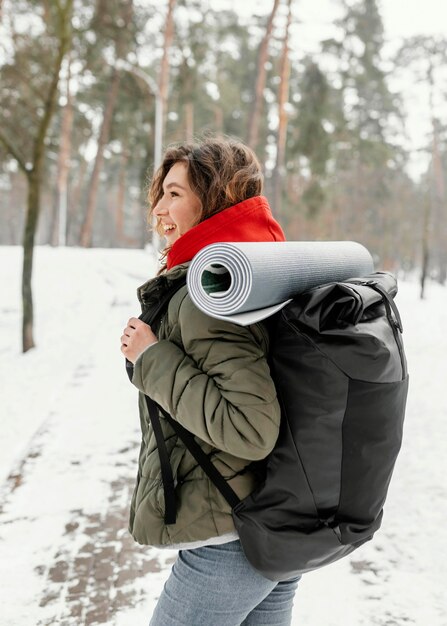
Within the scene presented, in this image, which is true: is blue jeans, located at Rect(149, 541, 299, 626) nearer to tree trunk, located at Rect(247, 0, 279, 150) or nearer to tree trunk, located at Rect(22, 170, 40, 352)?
tree trunk, located at Rect(22, 170, 40, 352)

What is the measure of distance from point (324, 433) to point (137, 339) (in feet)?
1.71

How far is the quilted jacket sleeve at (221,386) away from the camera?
4.49 feet

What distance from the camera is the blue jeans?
147cm

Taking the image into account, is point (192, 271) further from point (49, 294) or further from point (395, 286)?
point (49, 294)

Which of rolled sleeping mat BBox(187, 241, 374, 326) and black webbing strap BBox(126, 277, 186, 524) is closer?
rolled sleeping mat BBox(187, 241, 374, 326)

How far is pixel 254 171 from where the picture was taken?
1705 millimetres

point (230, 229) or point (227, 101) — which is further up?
point (227, 101)

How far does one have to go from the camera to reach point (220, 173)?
166 cm

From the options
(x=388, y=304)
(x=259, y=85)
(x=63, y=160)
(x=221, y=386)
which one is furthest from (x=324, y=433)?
(x=63, y=160)

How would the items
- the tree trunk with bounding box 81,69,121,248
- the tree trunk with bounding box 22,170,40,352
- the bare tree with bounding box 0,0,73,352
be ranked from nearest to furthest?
the bare tree with bounding box 0,0,73,352 → the tree trunk with bounding box 22,170,40,352 → the tree trunk with bounding box 81,69,121,248

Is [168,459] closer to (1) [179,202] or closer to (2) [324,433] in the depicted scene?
(2) [324,433]

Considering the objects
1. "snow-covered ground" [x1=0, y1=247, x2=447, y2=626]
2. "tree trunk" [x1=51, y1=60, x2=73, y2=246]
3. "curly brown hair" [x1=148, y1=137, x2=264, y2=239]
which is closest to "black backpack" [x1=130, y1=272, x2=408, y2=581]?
"curly brown hair" [x1=148, y1=137, x2=264, y2=239]

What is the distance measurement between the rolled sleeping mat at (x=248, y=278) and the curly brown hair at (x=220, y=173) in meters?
0.26

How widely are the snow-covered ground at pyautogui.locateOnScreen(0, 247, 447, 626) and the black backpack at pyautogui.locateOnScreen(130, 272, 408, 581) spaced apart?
69.8 inches
